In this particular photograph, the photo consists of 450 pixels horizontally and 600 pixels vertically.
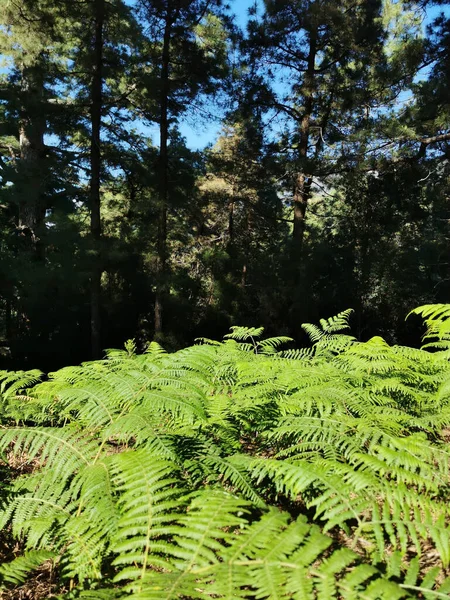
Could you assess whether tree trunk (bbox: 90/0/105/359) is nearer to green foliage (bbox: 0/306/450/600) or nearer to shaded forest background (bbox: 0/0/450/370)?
shaded forest background (bbox: 0/0/450/370)

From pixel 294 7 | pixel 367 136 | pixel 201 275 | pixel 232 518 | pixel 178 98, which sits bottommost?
pixel 232 518

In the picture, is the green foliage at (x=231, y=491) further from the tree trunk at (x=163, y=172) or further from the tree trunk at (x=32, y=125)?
the tree trunk at (x=32, y=125)

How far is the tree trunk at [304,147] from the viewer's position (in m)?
10.6

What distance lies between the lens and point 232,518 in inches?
38.4

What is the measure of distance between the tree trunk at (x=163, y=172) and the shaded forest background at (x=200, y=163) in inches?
1.8

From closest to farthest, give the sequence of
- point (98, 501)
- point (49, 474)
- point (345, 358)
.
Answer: point (98, 501)
point (49, 474)
point (345, 358)

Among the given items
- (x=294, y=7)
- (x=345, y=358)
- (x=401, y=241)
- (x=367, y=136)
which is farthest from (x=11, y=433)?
(x=401, y=241)

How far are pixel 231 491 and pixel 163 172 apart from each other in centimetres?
992

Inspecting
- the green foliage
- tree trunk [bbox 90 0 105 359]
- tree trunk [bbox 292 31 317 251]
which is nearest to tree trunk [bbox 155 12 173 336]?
tree trunk [bbox 90 0 105 359]

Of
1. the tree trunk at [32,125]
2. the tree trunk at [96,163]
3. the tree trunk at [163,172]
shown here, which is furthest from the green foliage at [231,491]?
the tree trunk at [32,125]

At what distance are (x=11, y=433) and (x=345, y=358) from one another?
2.39 meters

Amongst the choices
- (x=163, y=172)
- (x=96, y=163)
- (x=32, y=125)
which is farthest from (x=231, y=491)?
A: (x=32, y=125)

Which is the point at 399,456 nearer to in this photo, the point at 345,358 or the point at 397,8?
the point at 345,358

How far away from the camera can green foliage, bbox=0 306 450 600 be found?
0.88 metres
